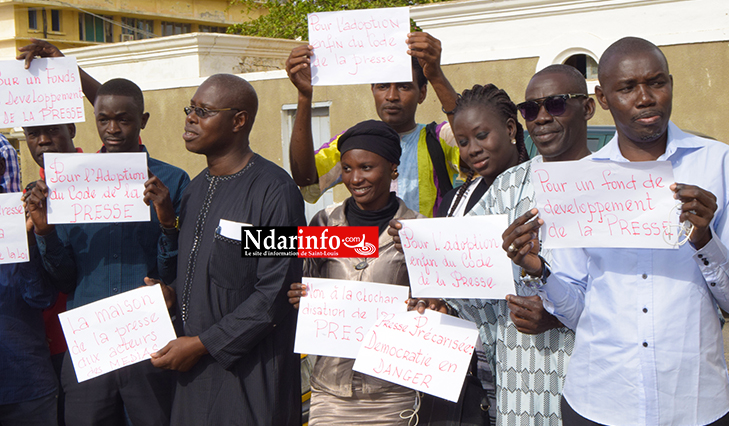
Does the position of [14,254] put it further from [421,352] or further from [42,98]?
[421,352]

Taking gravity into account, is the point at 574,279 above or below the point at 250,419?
above

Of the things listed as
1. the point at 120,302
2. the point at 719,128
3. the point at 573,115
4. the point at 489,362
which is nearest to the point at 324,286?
the point at 489,362

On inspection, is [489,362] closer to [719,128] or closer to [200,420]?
[200,420]

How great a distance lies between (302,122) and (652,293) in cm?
200

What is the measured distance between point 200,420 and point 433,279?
1276mm

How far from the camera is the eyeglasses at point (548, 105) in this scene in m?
2.89

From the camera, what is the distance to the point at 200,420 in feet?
9.82

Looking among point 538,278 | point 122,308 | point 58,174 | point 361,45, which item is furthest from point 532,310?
point 58,174

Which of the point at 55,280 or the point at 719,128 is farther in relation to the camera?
the point at 719,128

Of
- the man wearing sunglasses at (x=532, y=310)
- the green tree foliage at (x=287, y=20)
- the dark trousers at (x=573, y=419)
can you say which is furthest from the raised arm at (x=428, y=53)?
the green tree foliage at (x=287, y=20)

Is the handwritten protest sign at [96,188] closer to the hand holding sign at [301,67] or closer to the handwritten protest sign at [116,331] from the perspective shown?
the handwritten protest sign at [116,331]

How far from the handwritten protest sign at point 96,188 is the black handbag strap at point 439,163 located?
147 cm

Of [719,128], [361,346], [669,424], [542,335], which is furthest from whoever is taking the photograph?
[719,128]

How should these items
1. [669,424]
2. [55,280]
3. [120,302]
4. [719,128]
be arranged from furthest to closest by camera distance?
[719,128]
[55,280]
[120,302]
[669,424]
